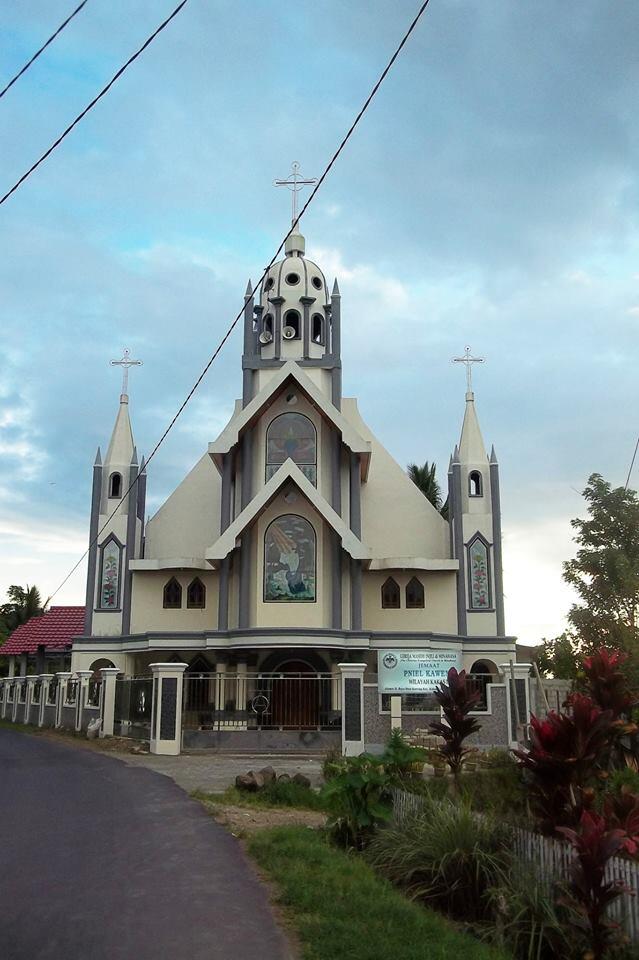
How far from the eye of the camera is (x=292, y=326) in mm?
32312

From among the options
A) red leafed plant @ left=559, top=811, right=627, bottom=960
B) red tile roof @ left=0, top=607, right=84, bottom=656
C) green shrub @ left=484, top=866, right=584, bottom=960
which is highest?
Result: red tile roof @ left=0, top=607, right=84, bottom=656

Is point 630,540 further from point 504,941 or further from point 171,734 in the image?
point 504,941

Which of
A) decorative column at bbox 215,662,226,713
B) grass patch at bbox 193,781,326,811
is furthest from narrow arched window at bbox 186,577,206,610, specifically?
grass patch at bbox 193,781,326,811

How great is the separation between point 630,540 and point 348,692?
54.5ft

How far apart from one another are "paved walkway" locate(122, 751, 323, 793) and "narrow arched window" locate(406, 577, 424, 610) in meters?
9.59

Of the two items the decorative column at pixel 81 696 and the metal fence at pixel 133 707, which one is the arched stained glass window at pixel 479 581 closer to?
the metal fence at pixel 133 707

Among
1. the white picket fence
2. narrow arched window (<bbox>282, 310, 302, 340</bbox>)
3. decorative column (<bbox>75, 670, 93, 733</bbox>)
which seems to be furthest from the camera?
narrow arched window (<bbox>282, 310, 302, 340</bbox>)

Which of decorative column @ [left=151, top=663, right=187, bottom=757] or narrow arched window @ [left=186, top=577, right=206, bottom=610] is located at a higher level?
narrow arched window @ [left=186, top=577, right=206, bottom=610]

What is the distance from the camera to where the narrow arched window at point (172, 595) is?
29359mm

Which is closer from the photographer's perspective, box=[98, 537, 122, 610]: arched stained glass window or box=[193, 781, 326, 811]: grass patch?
box=[193, 781, 326, 811]: grass patch

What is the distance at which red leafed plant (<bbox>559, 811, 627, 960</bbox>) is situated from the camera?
21.1 ft

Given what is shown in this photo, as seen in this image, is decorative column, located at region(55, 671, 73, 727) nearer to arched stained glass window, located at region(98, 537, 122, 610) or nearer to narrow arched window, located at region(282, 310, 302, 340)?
arched stained glass window, located at region(98, 537, 122, 610)

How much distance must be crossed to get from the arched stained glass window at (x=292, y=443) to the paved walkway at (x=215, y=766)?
10.5 meters

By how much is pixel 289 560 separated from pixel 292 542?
0.55 metres
